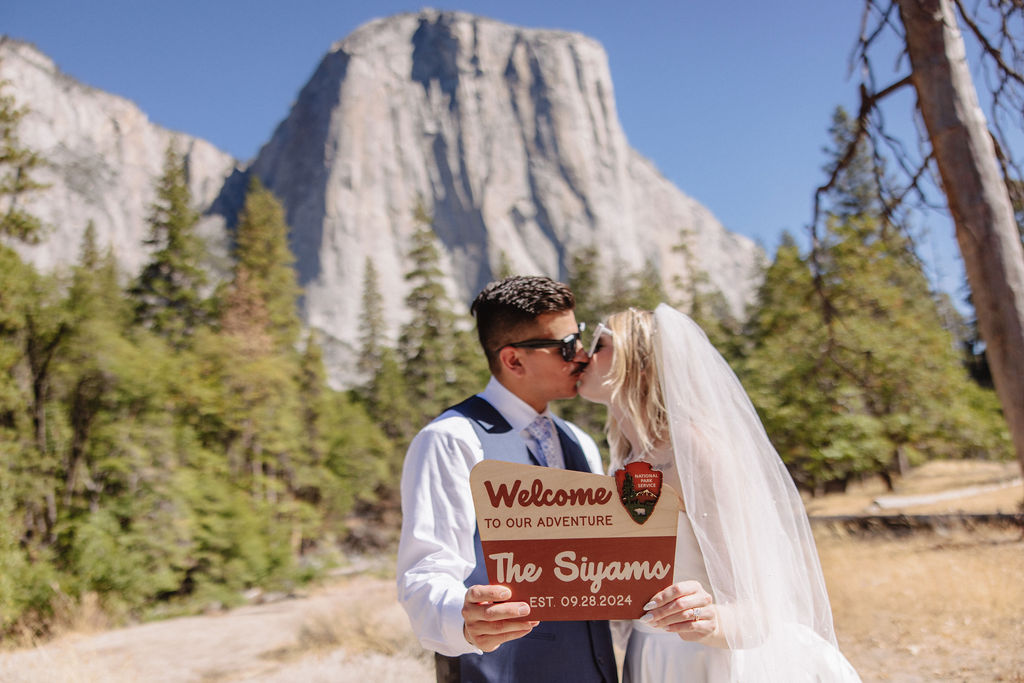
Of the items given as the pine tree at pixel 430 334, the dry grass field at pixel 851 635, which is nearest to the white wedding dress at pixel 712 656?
the dry grass field at pixel 851 635

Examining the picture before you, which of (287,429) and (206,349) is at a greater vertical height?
(206,349)

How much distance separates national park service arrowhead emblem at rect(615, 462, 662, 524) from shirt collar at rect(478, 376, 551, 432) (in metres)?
0.85

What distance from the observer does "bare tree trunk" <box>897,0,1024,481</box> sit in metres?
3.45

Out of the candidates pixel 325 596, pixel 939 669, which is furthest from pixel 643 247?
pixel 939 669

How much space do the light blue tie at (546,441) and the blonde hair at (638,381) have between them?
0.23m

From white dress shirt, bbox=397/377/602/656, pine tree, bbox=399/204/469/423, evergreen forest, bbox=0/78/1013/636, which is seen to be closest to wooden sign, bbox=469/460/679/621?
white dress shirt, bbox=397/377/602/656

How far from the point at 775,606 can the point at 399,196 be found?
81.0m

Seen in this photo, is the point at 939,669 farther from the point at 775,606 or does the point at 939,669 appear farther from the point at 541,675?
the point at 541,675

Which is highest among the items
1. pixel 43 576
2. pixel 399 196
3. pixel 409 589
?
pixel 399 196

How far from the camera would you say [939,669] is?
5410 mm

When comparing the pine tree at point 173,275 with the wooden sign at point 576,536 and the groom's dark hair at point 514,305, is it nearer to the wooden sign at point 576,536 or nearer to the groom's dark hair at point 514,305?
the groom's dark hair at point 514,305

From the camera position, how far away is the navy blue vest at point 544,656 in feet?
6.90

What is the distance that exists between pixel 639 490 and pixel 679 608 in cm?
35

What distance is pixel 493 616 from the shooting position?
1.59m
